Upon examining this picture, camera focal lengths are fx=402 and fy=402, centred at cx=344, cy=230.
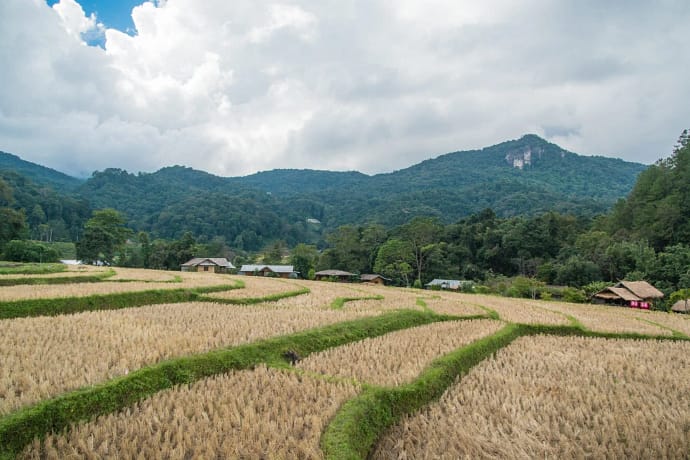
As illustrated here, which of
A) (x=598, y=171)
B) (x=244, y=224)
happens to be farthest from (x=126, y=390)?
(x=598, y=171)

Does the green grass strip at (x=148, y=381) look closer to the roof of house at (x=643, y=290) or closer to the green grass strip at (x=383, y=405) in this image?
the green grass strip at (x=383, y=405)

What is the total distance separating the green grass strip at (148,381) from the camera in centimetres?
403

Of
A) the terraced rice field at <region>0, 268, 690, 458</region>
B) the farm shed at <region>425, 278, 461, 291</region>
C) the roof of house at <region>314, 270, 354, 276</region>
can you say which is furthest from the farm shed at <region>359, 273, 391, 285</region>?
the terraced rice field at <region>0, 268, 690, 458</region>

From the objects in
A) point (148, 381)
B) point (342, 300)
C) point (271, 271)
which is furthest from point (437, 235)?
point (148, 381)

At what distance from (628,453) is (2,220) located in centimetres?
5596

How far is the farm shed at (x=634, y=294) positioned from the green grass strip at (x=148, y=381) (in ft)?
94.3

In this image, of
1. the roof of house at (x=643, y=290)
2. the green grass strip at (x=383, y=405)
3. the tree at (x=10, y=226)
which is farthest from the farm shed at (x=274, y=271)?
the green grass strip at (x=383, y=405)

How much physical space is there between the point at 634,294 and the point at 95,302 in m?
34.8

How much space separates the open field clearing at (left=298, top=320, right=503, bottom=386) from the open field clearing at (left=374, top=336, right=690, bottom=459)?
76cm

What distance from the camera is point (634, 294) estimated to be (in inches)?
1198

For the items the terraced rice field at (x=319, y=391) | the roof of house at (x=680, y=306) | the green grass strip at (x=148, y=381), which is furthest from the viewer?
the roof of house at (x=680, y=306)

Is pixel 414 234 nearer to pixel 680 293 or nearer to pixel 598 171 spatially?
pixel 680 293

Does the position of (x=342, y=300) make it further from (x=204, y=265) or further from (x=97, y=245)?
(x=97, y=245)

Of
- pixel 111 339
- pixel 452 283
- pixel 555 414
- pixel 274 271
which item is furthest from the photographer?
pixel 274 271
